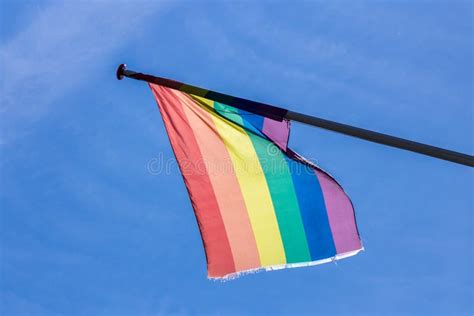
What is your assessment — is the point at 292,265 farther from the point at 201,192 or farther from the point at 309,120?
the point at 309,120

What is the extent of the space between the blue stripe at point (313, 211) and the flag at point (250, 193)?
1 cm

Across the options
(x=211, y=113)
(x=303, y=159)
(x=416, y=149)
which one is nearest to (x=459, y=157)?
(x=416, y=149)

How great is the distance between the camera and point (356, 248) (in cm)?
844

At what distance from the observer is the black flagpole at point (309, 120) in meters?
6.07

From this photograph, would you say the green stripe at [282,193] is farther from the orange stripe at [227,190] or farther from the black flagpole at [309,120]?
the black flagpole at [309,120]

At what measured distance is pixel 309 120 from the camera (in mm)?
6605

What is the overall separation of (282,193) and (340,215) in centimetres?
88

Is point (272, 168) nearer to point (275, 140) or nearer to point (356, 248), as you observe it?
point (275, 140)

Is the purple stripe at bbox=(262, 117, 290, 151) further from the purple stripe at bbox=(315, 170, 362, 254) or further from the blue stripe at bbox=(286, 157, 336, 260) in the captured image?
the purple stripe at bbox=(315, 170, 362, 254)

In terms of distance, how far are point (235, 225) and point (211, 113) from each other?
5.59ft

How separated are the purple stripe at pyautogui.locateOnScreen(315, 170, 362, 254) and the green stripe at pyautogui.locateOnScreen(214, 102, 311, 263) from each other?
1.53 feet

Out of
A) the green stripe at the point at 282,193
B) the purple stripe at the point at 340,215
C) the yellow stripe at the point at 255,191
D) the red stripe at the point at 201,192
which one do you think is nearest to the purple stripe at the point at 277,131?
the green stripe at the point at 282,193

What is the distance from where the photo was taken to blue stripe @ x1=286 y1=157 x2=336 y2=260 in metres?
8.55

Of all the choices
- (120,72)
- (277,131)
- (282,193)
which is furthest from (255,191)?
(120,72)
